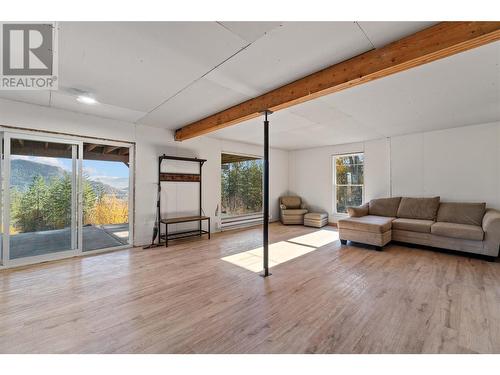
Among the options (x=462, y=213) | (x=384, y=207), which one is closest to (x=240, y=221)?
(x=384, y=207)

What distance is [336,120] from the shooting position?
4125mm

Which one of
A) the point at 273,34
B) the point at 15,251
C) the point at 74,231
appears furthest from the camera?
the point at 74,231

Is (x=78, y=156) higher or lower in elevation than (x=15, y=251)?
higher

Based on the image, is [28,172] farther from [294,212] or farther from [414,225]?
[414,225]

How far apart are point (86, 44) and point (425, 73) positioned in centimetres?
346

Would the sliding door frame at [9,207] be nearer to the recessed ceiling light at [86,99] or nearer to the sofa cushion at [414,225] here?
the recessed ceiling light at [86,99]

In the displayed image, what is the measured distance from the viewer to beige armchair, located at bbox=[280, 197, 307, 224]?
6.66 metres

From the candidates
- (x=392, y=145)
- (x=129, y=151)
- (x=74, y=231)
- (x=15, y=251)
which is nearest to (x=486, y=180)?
(x=392, y=145)

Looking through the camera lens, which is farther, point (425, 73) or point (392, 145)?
point (392, 145)

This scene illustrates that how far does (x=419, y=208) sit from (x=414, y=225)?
74cm

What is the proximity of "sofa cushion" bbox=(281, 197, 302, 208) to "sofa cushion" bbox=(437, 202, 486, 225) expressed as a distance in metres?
3.61

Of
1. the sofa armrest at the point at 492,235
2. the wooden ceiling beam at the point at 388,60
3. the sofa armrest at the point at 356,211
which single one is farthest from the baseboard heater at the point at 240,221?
the sofa armrest at the point at 492,235
